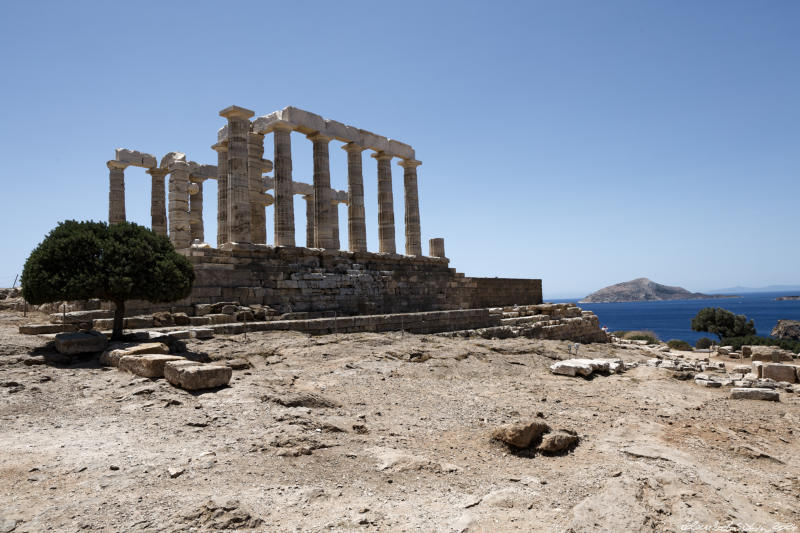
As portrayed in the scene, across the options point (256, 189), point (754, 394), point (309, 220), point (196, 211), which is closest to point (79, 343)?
point (256, 189)

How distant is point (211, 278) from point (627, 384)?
1212cm

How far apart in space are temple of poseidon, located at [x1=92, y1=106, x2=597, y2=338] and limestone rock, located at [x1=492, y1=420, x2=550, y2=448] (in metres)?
9.13

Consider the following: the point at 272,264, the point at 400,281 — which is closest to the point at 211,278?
the point at 272,264

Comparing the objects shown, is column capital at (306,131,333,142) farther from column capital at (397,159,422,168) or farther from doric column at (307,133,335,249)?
column capital at (397,159,422,168)

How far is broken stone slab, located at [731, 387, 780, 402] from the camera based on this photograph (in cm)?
1035

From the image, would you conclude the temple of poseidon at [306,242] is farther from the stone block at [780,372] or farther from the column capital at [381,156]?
the stone block at [780,372]

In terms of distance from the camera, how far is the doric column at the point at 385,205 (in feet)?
80.2

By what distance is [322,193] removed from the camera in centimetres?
2152

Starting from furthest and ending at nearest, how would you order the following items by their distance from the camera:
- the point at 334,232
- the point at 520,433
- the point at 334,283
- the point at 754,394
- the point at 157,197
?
the point at 157,197 < the point at 334,232 < the point at 334,283 < the point at 754,394 < the point at 520,433

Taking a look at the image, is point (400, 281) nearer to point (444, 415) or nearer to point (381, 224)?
point (381, 224)

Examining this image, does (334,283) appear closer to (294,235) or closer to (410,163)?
(294,235)

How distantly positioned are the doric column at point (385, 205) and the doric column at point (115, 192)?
1177 centimetres

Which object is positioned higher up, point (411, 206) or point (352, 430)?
point (411, 206)

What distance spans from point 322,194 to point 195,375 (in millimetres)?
14181
